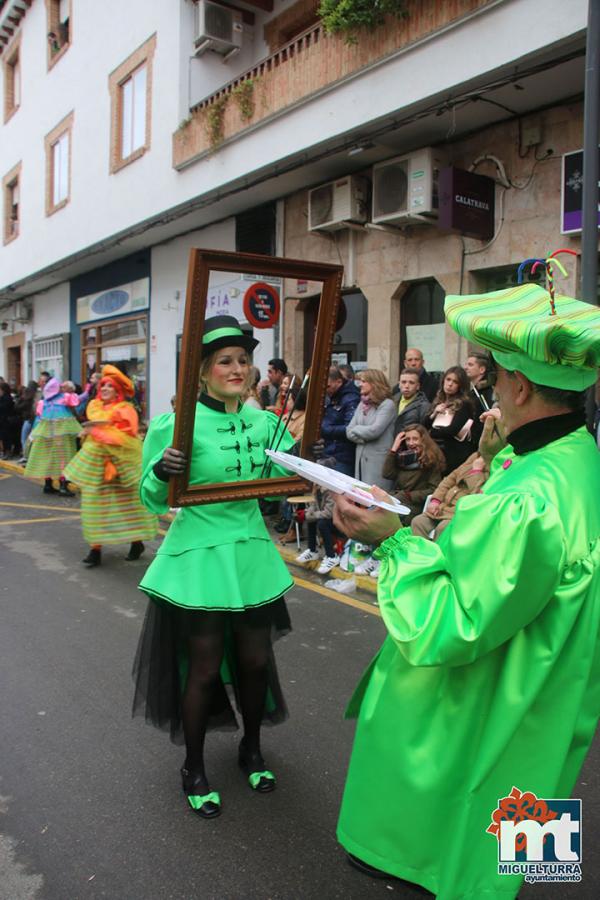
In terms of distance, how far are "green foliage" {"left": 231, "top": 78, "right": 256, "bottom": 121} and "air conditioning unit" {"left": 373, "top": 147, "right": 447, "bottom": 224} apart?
255 centimetres

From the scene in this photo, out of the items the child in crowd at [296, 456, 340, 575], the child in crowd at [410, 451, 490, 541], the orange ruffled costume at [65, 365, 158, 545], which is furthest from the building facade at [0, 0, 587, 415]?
the orange ruffled costume at [65, 365, 158, 545]

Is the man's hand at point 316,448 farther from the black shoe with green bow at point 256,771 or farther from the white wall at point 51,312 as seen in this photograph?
the white wall at point 51,312

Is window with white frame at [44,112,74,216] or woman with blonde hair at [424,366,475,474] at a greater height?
window with white frame at [44,112,74,216]

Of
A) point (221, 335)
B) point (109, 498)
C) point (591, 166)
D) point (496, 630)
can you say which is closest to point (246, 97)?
point (109, 498)

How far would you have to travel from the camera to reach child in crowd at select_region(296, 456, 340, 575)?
22.0 feet

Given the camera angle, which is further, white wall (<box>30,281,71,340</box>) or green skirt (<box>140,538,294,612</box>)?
white wall (<box>30,281,71,340</box>)

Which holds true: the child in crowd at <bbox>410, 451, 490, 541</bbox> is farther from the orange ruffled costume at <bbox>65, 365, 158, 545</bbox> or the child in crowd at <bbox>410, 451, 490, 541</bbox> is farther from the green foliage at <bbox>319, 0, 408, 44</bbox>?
the green foliage at <bbox>319, 0, 408, 44</bbox>

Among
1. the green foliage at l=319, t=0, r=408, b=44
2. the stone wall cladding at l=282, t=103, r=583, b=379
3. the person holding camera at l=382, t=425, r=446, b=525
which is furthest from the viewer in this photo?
the green foliage at l=319, t=0, r=408, b=44

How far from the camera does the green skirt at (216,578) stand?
271cm

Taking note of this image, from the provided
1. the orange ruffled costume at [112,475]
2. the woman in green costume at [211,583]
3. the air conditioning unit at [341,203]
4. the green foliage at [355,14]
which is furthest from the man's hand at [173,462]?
the air conditioning unit at [341,203]

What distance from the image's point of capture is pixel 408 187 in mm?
9117

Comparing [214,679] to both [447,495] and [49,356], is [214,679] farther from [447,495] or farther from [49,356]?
[49,356]

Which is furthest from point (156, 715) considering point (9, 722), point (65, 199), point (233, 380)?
point (65, 199)

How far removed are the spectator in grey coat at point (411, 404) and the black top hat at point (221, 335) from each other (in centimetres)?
421
